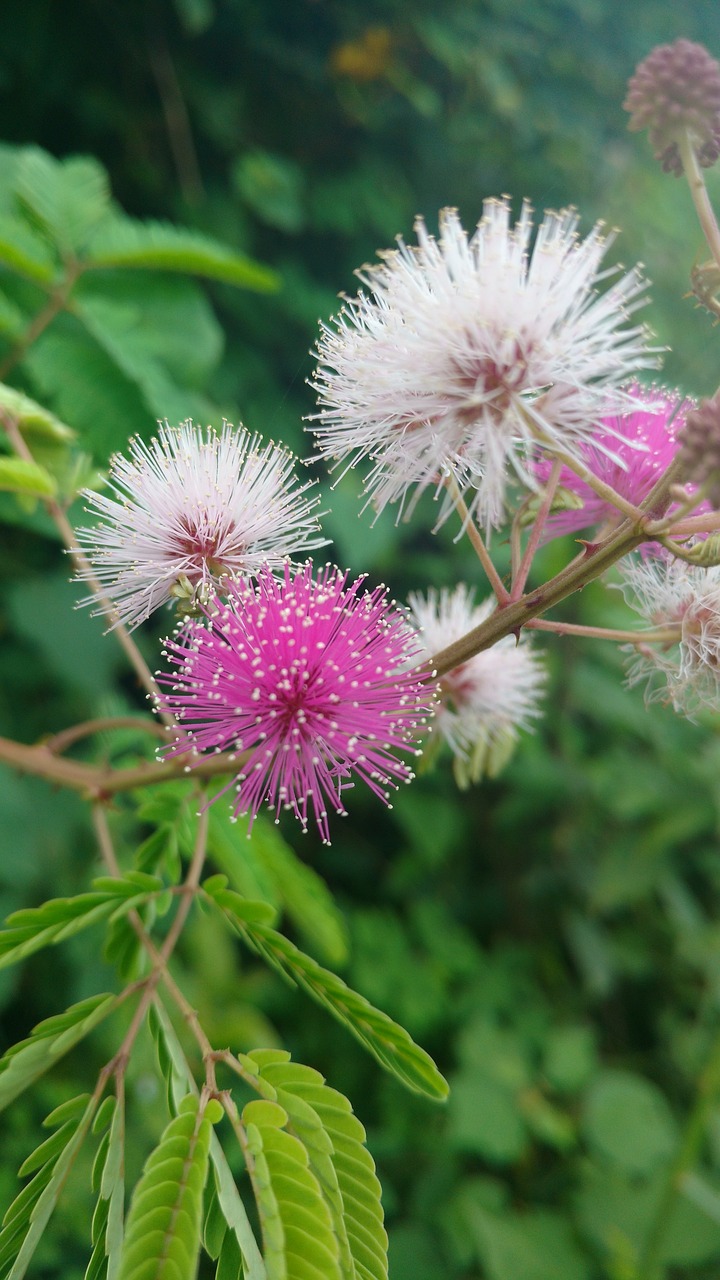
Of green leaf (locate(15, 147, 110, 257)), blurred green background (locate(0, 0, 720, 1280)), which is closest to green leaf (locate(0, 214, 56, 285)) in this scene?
green leaf (locate(15, 147, 110, 257))

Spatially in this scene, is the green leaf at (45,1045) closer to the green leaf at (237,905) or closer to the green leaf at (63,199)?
the green leaf at (237,905)

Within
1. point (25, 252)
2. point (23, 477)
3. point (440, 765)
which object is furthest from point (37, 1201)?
point (440, 765)

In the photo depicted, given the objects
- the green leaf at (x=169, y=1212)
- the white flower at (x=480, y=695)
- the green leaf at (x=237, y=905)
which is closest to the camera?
the green leaf at (x=169, y=1212)

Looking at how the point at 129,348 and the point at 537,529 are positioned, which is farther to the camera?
the point at 129,348

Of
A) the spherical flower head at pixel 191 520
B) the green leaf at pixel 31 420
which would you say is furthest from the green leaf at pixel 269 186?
the spherical flower head at pixel 191 520

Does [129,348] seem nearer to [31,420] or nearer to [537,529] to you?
[31,420]


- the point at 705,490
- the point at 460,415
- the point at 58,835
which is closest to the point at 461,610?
the point at 460,415
